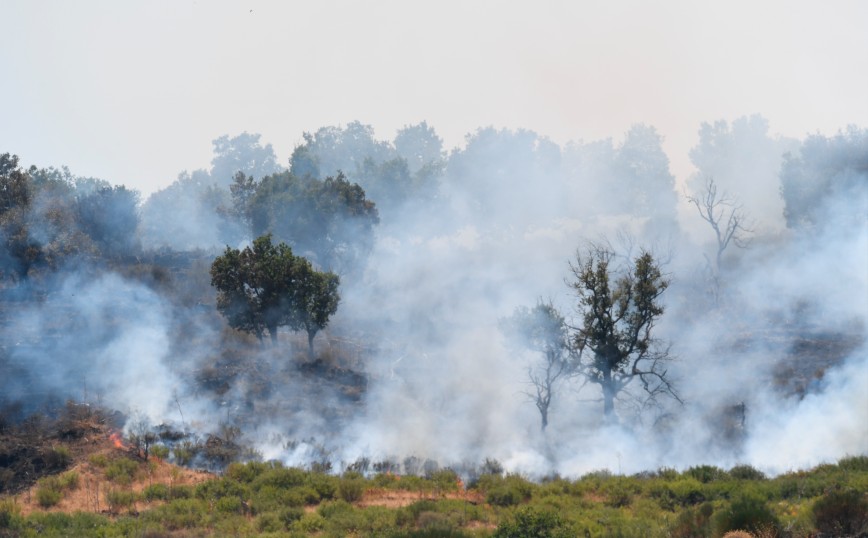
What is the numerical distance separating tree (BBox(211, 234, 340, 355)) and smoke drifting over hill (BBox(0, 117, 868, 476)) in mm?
1967

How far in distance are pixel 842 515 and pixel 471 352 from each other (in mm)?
28388

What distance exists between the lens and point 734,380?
37.4 m

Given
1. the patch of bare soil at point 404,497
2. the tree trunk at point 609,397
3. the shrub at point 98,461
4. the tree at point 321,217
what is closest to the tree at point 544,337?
the tree trunk at point 609,397

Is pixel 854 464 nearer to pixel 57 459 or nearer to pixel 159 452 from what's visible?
pixel 159 452

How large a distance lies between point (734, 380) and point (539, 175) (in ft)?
168

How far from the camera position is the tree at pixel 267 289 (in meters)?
38.6

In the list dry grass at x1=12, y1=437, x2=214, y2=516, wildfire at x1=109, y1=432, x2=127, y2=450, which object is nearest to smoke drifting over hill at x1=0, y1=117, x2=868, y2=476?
wildfire at x1=109, y1=432, x2=127, y2=450

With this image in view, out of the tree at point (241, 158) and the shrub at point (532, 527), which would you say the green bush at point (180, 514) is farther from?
the tree at point (241, 158)

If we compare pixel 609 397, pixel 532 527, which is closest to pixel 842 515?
pixel 532 527

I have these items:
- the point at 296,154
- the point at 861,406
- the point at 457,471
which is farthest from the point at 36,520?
the point at 296,154

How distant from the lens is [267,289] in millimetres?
38625

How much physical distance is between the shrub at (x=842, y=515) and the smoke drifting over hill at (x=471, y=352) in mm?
12302

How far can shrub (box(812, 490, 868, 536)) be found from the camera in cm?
1723

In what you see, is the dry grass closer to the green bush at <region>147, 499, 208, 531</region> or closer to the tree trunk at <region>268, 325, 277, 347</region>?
the green bush at <region>147, 499, 208, 531</region>
